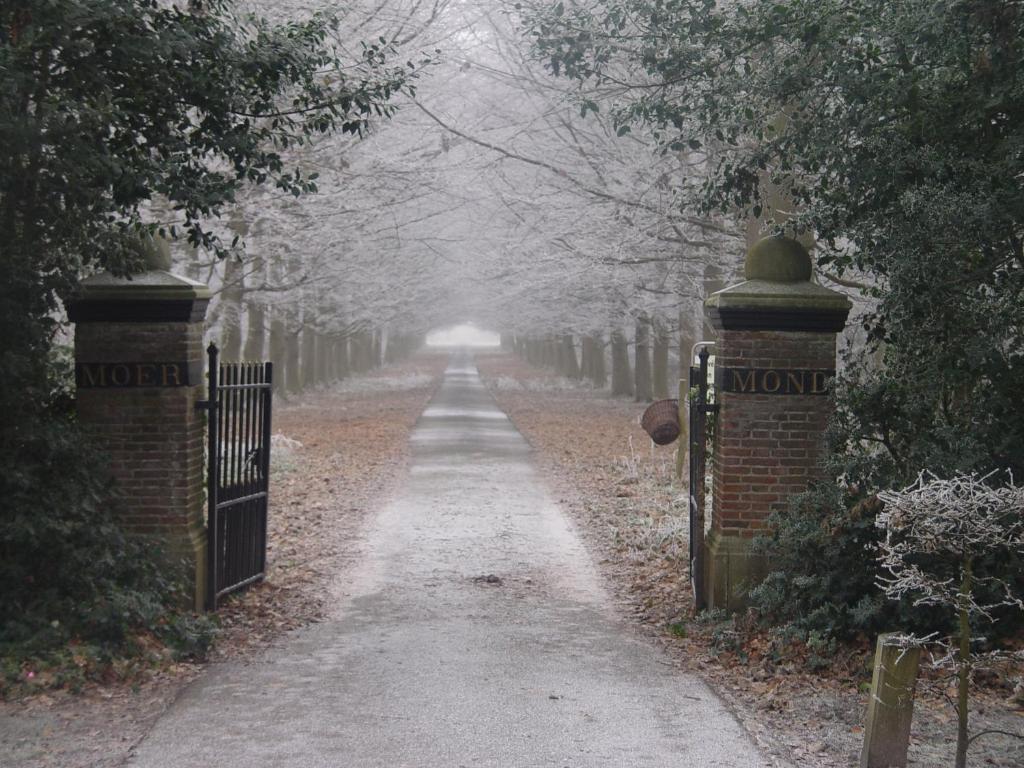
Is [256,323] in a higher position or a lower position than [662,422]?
higher

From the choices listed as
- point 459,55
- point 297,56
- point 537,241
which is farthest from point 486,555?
point 537,241

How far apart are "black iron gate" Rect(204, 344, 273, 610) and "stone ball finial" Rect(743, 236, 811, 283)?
12.6 feet

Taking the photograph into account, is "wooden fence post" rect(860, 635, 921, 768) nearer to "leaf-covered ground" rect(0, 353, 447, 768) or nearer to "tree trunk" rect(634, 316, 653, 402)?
"leaf-covered ground" rect(0, 353, 447, 768)

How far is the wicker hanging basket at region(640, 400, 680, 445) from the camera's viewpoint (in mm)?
13820

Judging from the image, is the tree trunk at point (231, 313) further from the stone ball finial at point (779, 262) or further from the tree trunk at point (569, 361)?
the tree trunk at point (569, 361)

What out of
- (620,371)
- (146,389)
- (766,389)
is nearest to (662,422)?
(766,389)

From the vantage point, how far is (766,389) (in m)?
7.98

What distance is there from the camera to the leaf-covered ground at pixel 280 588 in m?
5.57

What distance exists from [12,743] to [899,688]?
435 cm

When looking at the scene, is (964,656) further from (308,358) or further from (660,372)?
(308,358)

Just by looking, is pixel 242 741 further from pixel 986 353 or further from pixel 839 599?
pixel 986 353

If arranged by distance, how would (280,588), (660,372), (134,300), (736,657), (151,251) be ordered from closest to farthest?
(736,657), (134,300), (151,251), (280,588), (660,372)

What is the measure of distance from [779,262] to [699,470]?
1.71 meters

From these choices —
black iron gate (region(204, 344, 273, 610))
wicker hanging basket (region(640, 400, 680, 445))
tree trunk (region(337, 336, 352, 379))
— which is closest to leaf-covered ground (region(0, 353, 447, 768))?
black iron gate (region(204, 344, 273, 610))
